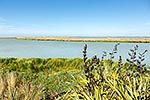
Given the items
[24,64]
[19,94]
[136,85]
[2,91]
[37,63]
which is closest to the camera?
[136,85]

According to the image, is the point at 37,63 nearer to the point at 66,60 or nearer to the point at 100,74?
the point at 66,60

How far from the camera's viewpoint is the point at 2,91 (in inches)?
173

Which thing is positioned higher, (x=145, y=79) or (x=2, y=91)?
(x=145, y=79)

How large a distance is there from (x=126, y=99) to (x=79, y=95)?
0.57 meters

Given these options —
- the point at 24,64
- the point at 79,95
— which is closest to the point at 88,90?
the point at 79,95

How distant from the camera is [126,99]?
3188mm

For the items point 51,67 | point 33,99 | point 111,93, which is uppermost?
point 111,93

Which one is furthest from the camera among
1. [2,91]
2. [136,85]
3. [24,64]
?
[24,64]

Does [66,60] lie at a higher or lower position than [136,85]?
lower

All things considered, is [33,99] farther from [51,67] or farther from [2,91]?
[51,67]

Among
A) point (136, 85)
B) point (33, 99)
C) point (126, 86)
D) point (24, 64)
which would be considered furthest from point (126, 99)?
point (24, 64)

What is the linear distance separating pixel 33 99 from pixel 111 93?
1247mm

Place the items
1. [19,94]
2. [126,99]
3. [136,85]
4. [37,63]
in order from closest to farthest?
[126,99], [136,85], [19,94], [37,63]

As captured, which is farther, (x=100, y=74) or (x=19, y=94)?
(x=19, y=94)
